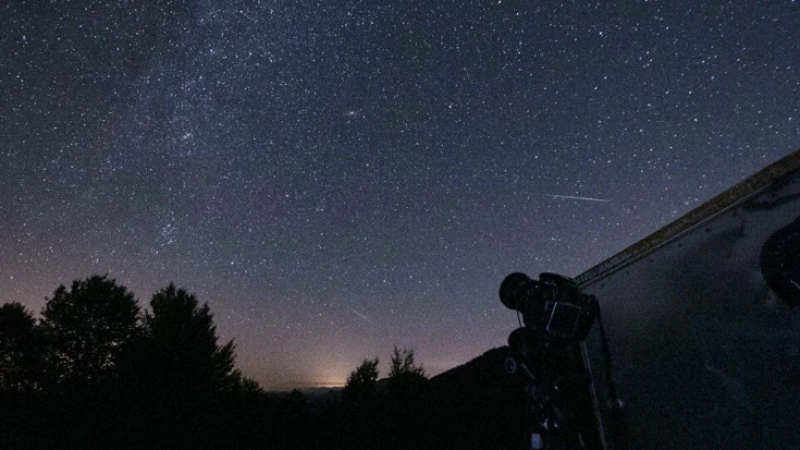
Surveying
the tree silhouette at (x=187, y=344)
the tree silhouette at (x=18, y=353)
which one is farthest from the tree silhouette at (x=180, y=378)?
the tree silhouette at (x=18, y=353)

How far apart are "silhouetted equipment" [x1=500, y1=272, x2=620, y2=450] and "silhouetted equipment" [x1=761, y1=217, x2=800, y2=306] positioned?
141cm

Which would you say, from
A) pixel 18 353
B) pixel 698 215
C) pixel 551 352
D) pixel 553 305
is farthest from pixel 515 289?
pixel 18 353

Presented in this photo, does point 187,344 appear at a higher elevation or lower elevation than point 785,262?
higher

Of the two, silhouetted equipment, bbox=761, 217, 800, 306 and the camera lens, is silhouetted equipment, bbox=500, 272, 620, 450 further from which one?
silhouetted equipment, bbox=761, 217, 800, 306

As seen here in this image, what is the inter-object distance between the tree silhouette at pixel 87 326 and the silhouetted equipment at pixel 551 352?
3078 cm

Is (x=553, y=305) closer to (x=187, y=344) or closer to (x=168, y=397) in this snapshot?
(x=168, y=397)

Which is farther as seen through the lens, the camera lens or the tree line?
the tree line

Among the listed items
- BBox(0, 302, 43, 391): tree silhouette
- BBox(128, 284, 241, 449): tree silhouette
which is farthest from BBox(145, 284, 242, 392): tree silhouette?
BBox(0, 302, 43, 391): tree silhouette

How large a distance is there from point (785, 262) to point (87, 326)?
36.0m

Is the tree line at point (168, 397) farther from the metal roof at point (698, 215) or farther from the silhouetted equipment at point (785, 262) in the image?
the silhouetted equipment at point (785, 262)

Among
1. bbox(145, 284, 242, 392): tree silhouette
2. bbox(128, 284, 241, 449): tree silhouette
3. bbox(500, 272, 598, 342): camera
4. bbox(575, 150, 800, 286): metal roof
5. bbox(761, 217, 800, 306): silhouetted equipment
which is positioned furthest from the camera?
bbox(145, 284, 242, 392): tree silhouette

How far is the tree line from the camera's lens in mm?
12008

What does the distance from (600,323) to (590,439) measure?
1025 mm

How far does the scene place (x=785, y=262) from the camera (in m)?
2.34
